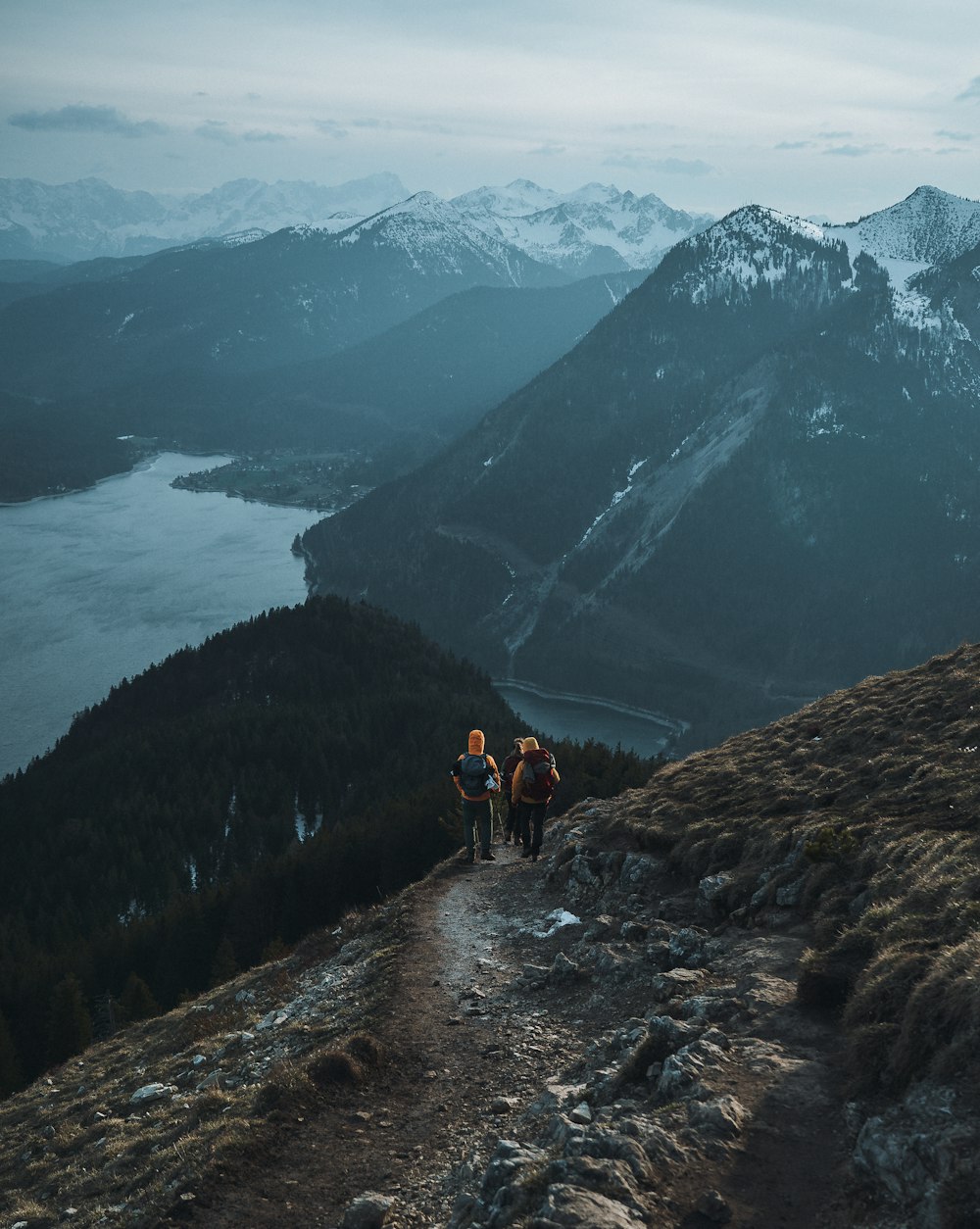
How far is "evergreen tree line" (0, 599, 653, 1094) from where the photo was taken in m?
57.3

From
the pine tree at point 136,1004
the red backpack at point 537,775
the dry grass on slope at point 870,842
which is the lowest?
the pine tree at point 136,1004

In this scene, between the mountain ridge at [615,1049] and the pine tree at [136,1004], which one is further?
the pine tree at [136,1004]

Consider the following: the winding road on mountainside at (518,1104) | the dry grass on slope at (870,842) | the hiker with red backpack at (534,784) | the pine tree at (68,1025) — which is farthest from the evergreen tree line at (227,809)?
the winding road on mountainside at (518,1104)

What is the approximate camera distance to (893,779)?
2469cm

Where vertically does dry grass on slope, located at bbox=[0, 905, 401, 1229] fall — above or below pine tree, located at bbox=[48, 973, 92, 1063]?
above

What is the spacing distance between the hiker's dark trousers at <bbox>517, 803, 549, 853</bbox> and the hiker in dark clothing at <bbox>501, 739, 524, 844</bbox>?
0.19 meters

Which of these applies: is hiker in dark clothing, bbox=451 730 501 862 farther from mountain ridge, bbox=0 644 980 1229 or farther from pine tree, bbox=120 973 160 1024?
pine tree, bbox=120 973 160 1024

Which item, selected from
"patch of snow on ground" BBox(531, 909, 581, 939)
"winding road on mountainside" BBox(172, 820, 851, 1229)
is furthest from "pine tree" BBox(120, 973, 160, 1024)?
"winding road on mountainside" BBox(172, 820, 851, 1229)

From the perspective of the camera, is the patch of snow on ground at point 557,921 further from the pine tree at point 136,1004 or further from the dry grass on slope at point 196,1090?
the pine tree at point 136,1004

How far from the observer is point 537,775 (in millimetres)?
28078

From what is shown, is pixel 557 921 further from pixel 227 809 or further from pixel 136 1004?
pixel 227 809

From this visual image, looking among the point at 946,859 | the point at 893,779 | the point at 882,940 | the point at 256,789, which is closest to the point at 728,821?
the point at 893,779

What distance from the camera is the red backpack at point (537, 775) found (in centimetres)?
2802

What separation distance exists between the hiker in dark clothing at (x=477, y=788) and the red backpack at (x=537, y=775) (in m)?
0.97
